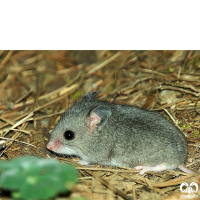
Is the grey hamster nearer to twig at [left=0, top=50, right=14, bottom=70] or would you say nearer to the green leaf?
the green leaf

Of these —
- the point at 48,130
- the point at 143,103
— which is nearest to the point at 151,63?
the point at 143,103

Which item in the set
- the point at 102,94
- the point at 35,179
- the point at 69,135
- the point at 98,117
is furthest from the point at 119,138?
the point at 35,179

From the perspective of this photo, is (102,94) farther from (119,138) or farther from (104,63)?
(119,138)

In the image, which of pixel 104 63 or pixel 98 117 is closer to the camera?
pixel 98 117

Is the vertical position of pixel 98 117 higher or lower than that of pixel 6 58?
lower

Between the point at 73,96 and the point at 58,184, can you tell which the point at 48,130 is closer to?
the point at 73,96

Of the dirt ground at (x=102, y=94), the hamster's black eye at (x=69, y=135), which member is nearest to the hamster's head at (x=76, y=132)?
the hamster's black eye at (x=69, y=135)

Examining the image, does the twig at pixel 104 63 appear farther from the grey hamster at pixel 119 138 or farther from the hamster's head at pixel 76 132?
the hamster's head at pixel 76 132
